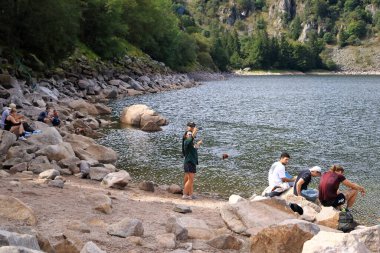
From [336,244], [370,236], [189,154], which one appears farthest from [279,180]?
[336,244]

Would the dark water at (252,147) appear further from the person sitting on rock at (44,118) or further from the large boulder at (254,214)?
the large boulder at (254,214)

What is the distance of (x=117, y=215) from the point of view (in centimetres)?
1248

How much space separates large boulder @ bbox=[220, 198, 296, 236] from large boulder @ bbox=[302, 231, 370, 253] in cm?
393

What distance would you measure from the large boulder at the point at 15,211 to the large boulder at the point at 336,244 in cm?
575

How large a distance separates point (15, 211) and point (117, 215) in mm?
3040

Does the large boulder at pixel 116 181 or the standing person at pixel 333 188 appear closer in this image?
the standing person at pixel 333 188

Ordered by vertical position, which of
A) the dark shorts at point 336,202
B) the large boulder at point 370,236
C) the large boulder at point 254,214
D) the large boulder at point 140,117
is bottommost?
the large boulder at point 140,117

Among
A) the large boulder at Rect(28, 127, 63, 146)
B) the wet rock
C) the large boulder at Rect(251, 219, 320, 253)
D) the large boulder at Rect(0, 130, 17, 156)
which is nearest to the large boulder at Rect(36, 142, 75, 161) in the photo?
the large boulder at Rect(0, 130, 17, 156)

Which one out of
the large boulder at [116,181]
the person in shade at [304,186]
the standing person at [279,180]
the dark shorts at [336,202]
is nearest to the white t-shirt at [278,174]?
the standing person at [279,180]

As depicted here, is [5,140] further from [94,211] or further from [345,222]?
[345,222]

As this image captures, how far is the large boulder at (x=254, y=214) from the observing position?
1251 cm

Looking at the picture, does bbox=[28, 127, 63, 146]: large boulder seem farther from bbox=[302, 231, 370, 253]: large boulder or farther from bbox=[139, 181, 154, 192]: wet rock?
bbox=[302, 231, 370, 253]: large boulder

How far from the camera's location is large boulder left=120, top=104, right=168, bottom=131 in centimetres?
3614

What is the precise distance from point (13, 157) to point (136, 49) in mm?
77808
